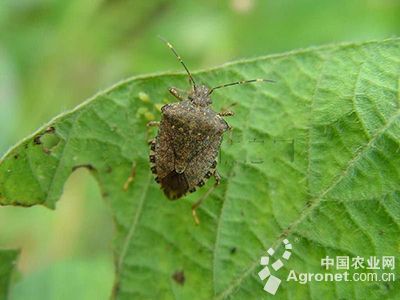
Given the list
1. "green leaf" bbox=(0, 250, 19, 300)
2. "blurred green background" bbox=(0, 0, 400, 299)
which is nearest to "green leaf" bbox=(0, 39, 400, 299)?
"green leaf" bbox=(0, 250, 19, 300)

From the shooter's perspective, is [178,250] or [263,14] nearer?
[178,250]

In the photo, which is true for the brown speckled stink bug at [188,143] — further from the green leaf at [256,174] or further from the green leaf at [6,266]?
the green leaf at [6,266]

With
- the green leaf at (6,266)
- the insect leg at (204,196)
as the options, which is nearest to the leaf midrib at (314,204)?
the insect leg at (204,196)

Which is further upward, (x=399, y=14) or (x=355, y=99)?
(x=399, y=14)

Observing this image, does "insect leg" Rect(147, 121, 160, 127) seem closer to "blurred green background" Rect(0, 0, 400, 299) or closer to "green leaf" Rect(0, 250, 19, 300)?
"green leaf" Rect(0, 250, 19, 300)

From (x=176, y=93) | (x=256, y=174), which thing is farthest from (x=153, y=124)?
(x=256, y=174)

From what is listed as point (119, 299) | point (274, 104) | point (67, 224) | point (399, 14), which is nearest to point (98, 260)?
point (67, 224)

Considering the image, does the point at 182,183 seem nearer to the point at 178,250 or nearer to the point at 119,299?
the point at 178,250

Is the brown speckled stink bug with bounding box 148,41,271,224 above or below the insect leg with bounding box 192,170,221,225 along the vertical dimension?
above
